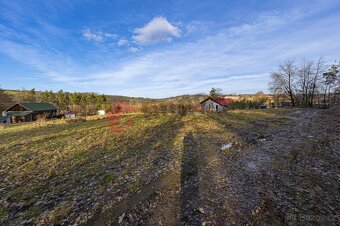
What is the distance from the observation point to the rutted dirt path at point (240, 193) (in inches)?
161

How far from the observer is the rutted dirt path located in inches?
161

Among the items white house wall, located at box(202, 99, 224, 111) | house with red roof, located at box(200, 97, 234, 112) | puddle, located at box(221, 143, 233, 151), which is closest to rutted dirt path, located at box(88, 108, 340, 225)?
puddle, located at box(221, 143, 233, 151)

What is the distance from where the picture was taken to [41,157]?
33.1 ft

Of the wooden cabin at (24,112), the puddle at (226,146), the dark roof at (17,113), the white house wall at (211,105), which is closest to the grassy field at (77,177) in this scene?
the puddle at (226,146)

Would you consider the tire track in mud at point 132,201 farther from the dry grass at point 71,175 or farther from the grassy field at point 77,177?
the dry grass at point 71,175

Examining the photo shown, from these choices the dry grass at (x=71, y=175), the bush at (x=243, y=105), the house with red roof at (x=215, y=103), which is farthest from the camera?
the house with red roof at (x=215, y=103)

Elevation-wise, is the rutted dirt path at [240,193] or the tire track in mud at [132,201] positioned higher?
the rutted dirt path at [240,193]

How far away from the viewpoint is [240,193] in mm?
5047

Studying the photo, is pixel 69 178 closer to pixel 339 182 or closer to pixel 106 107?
pixel 339 182

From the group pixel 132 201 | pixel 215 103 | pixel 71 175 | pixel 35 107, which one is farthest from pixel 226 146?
pixel 35 107

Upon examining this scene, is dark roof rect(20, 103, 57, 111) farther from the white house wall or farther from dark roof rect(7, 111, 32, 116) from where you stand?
the white house wall

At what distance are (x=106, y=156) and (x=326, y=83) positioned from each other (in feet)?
181

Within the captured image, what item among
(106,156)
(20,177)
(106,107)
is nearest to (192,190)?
(106,156)

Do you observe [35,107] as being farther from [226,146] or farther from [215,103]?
[226,146]
